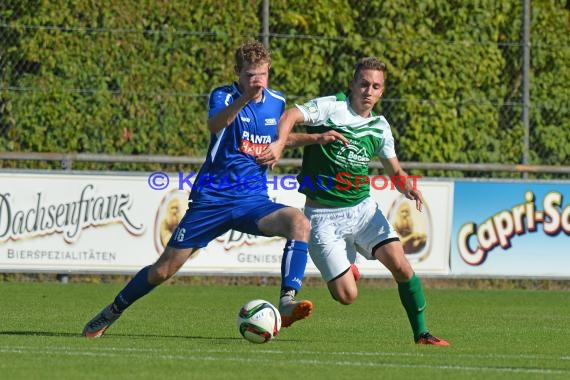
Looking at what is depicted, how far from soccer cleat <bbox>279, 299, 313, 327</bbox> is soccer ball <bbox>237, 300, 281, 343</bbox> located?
0.04m

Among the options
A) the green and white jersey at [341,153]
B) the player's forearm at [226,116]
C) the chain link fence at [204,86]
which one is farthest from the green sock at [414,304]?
the chain link fence at [204,86]

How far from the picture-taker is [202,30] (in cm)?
1587

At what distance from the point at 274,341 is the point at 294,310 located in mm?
623

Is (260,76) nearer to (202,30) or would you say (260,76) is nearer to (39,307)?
(39,307)

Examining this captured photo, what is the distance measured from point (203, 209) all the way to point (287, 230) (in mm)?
597

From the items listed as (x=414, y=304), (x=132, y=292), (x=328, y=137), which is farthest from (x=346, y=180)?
(x=132, y=292)

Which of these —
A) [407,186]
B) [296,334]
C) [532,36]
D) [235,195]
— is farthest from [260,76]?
[532,36]

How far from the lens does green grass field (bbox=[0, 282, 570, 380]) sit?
679cm

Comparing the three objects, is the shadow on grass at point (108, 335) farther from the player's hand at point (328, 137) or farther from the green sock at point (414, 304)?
the player's hand at point (328, 137)

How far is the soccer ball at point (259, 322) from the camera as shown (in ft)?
26.5

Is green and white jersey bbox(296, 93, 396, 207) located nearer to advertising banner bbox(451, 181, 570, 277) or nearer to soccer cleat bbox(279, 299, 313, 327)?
soccer cleat bbox(279, 299, 313, 327)

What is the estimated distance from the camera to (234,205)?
859 centimetres

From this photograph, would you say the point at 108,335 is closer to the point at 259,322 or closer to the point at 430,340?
the point at 259,322

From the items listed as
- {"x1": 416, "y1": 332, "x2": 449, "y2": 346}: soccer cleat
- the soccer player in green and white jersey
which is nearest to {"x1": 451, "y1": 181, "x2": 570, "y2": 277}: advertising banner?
the soccer player in green and white jersey
